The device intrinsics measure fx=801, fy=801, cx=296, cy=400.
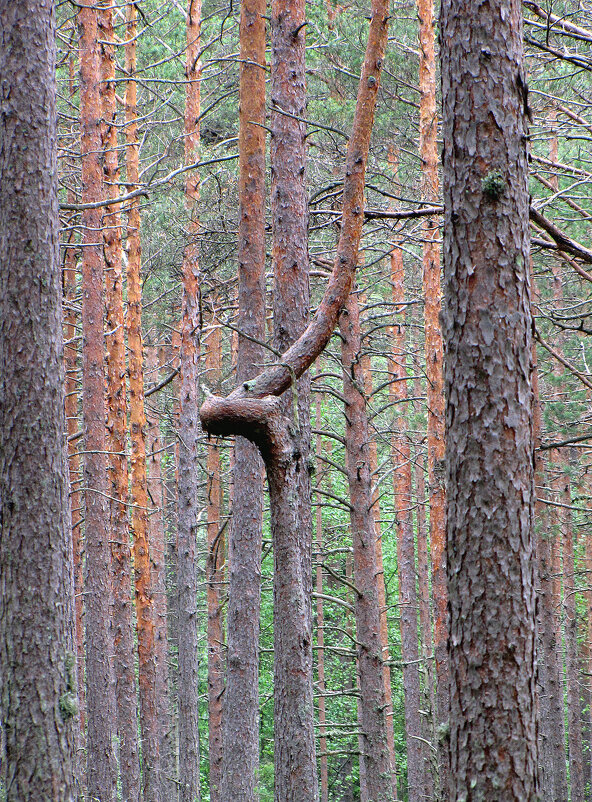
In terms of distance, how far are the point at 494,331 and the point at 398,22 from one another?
1011cm

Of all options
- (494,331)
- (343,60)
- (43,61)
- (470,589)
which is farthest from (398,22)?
(470,589)

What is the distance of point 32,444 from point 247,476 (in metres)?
3.51

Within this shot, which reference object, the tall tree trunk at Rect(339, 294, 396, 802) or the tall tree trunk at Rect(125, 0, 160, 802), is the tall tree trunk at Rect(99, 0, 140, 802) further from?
the tall tree trunk at Rect(339, 294, 396, 802)

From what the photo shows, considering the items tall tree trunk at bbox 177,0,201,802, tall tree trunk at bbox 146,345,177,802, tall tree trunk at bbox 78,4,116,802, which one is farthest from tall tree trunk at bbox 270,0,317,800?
tall tree trunk at bbox 146,345,177,802

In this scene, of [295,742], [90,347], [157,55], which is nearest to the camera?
[295,742]

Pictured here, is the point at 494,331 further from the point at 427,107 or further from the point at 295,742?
the point at 427,107

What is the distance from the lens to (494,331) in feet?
11.5

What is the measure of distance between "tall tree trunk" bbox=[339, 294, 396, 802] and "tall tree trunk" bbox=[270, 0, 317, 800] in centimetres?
361

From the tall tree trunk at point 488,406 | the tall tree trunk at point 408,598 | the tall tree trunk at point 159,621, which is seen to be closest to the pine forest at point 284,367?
the tall tree trunk at point 488,406

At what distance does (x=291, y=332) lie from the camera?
6.46 meters

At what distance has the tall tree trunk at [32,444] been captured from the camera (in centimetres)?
457

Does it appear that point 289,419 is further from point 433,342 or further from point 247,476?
point 433,342

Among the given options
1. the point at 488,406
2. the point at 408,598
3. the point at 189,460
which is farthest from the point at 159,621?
the point at 488,406

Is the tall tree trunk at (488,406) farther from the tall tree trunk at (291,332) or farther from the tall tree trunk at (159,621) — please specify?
the tall tree trunk at (159,621)
